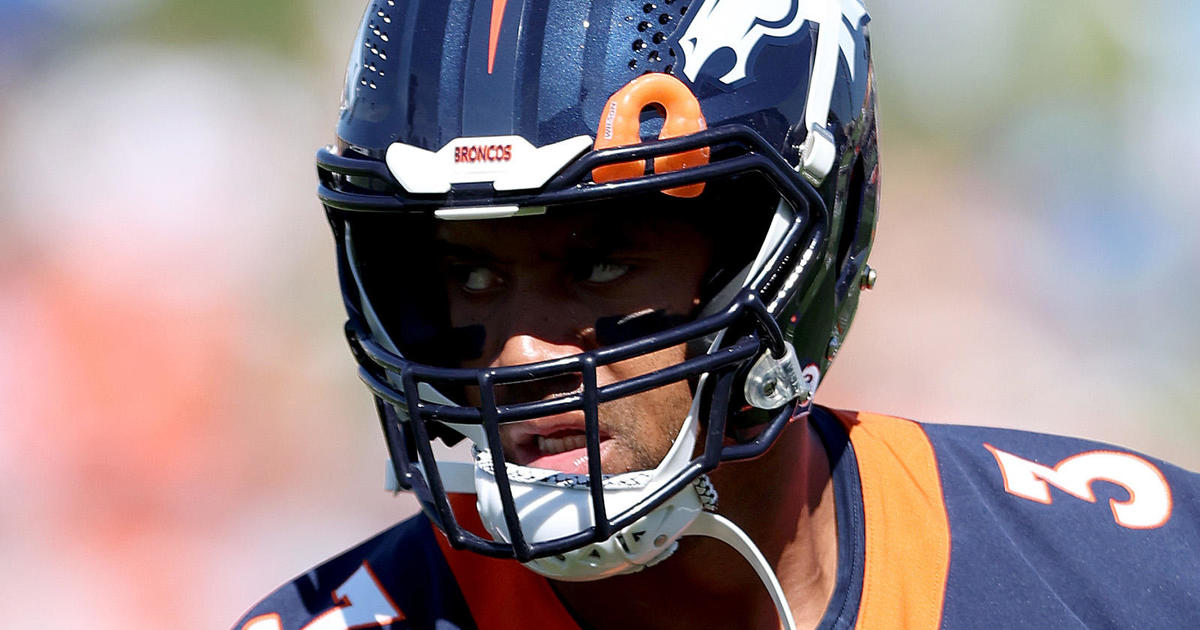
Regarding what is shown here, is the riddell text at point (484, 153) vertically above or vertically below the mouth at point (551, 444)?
above

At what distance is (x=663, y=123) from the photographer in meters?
1.78

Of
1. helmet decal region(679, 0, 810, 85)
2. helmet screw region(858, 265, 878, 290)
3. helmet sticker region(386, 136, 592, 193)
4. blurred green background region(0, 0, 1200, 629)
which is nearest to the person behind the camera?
helmet sticker region(386, 136, 592, 193)

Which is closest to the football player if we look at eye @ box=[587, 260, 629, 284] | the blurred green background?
eye @ box=[587, 260, 629, 284]

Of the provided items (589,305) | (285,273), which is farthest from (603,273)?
(285,273)

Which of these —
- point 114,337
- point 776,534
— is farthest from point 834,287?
point 114,337

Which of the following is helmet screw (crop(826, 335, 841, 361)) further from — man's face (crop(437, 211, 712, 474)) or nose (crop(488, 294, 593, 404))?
nose (crop(488, 294, 593, 404))

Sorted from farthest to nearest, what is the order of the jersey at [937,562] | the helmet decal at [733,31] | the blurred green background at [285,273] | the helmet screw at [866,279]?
the blurred green background at [285,273]
the helmet screw at [866,279]
the jersey at [937,562]
the helmet decal at [733,31]

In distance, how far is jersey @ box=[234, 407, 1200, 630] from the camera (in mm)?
2098

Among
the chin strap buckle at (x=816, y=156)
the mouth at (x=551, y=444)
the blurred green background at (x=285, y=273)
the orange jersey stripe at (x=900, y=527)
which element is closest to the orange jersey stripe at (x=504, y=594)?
the mouth at (x=551, y=444)

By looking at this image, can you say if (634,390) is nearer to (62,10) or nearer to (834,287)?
(834,287)

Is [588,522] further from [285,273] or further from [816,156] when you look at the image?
[285,273]

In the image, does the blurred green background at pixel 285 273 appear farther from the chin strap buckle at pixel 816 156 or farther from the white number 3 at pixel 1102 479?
the chin strap buckle at pixel 816 156

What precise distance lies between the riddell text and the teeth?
1.41 feet

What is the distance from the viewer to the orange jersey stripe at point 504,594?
83.0 inches
